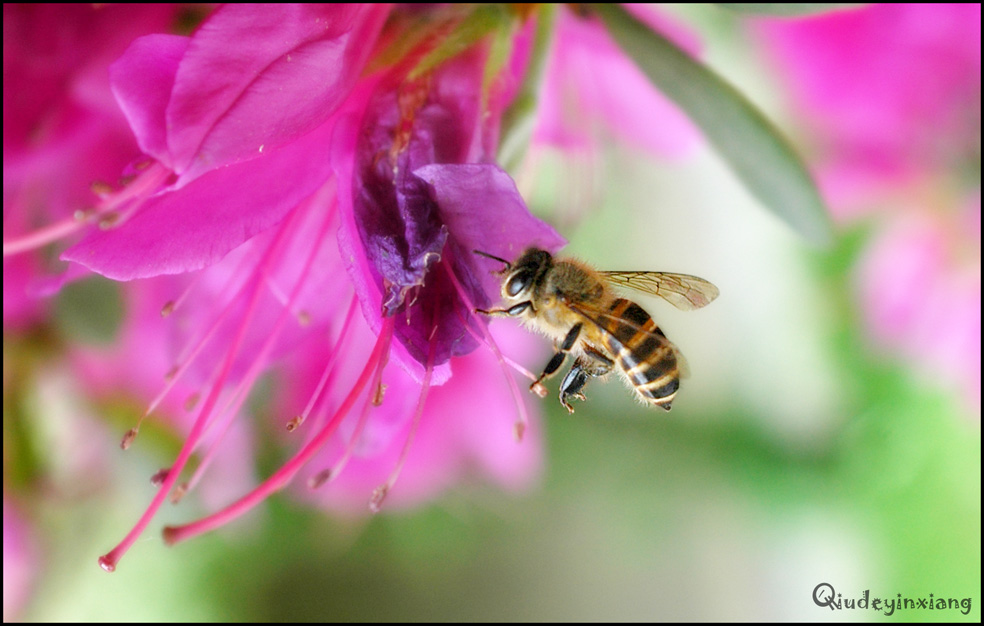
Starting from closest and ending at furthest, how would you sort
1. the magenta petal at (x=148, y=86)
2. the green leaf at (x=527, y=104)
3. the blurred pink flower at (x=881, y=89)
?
the magenta petal at (x=148, y=86)
the green leaf at (x=527, y=104)
the blurred pink flower at (x=881, y=89)

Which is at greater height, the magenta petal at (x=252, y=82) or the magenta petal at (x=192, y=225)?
the magenta petal at (x=252, y=82)

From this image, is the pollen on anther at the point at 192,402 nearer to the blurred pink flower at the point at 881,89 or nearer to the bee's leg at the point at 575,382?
the bee's leg at the point at 575,382

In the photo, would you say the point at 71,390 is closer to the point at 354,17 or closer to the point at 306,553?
the point at 354,17

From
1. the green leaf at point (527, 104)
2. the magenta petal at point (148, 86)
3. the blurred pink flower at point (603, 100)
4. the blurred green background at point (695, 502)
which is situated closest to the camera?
the magenta petal at point (148, 86)

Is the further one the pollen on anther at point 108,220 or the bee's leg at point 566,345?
the bee's leg at point 566,345

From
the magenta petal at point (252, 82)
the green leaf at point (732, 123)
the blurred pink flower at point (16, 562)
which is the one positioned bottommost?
the blurred pink flower at point (16, 562)

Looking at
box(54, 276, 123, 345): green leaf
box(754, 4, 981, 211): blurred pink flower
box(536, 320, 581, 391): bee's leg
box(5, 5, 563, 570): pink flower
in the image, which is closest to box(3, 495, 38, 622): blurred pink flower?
box(54, 276, 123, 345): green leaf

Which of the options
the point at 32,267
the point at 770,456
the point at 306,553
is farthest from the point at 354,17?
the point at 770,456

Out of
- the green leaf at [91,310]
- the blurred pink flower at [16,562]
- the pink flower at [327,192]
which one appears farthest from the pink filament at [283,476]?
the blurred pink flower at [16,562]
